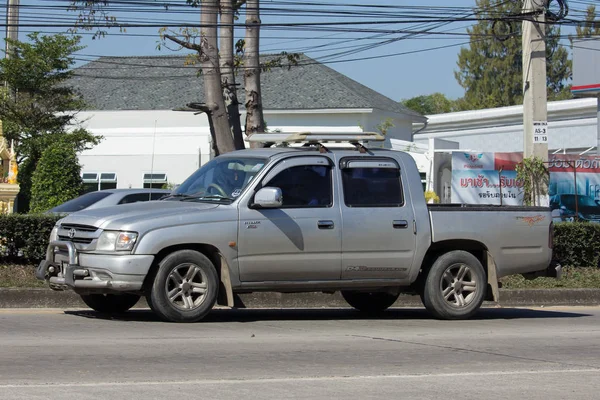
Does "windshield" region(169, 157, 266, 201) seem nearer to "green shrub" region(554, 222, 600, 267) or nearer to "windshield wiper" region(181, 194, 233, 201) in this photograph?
"windshield wiper" region(181, 194, 233, 201)

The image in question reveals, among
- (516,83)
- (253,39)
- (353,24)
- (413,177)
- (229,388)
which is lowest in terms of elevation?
(229,388)

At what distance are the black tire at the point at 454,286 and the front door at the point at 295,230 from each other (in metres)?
Result: 1.31

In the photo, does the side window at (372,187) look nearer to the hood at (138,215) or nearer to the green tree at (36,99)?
the hood at (138,215)

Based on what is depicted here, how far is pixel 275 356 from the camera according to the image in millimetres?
8609

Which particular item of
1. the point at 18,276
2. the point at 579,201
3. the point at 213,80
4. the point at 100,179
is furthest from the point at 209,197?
the point at 100,179

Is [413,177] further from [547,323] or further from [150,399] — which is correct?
[150,399]

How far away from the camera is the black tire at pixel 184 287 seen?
34.1 feet

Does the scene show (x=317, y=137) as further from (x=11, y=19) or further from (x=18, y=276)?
(x=11, y=19)

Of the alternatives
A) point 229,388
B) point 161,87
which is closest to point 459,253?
point 229,388

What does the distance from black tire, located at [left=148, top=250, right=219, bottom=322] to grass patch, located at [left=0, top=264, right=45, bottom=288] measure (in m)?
3.53

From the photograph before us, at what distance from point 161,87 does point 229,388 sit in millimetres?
42984

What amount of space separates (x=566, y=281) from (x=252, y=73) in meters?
6.80

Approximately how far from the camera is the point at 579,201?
2402cm

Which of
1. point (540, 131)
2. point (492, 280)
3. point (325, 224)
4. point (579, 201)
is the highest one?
point (540, 131)
